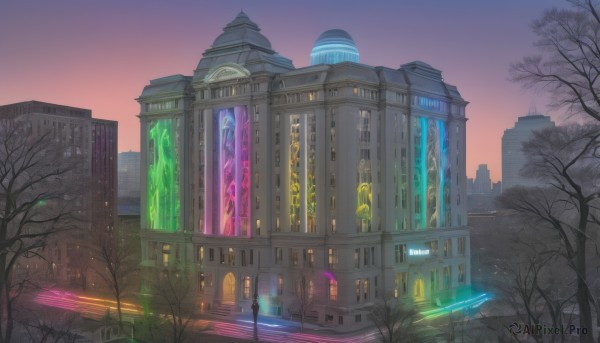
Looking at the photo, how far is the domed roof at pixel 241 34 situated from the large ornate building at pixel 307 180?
0.21 metres

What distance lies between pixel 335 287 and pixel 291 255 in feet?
24.8

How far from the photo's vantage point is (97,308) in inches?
3393

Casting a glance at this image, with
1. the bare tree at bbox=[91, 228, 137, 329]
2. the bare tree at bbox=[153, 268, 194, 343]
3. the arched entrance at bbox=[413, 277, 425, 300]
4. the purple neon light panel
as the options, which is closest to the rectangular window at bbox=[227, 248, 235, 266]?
the purple neon light panel

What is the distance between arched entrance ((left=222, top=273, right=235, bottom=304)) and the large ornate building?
0.63ft

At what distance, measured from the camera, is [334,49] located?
293 ft

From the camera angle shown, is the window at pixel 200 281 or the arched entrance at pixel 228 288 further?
the window at pixel 200 281

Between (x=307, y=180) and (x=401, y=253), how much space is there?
54.0 ft

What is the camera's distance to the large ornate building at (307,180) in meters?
77.2

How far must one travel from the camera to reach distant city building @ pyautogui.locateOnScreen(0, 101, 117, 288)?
11044 cm

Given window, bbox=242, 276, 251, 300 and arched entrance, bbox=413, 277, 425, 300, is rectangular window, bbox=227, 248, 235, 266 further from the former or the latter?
arched entrance, bbox=413, 277, 425, 300

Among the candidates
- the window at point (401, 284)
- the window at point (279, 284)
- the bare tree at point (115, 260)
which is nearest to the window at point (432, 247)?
the window at point (401, 284)

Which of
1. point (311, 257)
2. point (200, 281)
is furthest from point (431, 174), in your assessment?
point (200, 281)

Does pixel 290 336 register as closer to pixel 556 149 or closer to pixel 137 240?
pixel 556 149

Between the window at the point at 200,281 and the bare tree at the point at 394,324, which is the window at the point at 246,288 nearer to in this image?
the window at the point at 200,281
